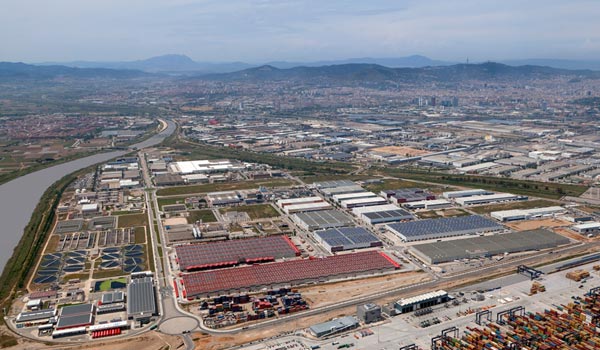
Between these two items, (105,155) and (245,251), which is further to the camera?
(105,155)

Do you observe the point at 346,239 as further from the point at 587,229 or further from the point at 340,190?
the point at 587,229

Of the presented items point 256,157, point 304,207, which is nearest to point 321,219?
point 304,207

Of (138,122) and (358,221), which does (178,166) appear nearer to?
(358,221)

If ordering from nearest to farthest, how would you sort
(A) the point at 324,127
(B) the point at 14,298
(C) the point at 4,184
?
1. (B) the point at 14,298
2. (C) the point at 4,184
3. (A) the point at 324,127

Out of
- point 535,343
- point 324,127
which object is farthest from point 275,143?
point 535,343

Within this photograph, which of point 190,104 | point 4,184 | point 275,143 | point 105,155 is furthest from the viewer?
point 190,104

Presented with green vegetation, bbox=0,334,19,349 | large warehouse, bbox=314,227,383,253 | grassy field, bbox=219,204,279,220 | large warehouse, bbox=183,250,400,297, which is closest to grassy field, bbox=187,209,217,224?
grassy field, bbox=219,204,279,220

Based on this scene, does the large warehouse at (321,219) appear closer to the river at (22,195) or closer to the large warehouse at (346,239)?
the large warehouse at (346,239)
